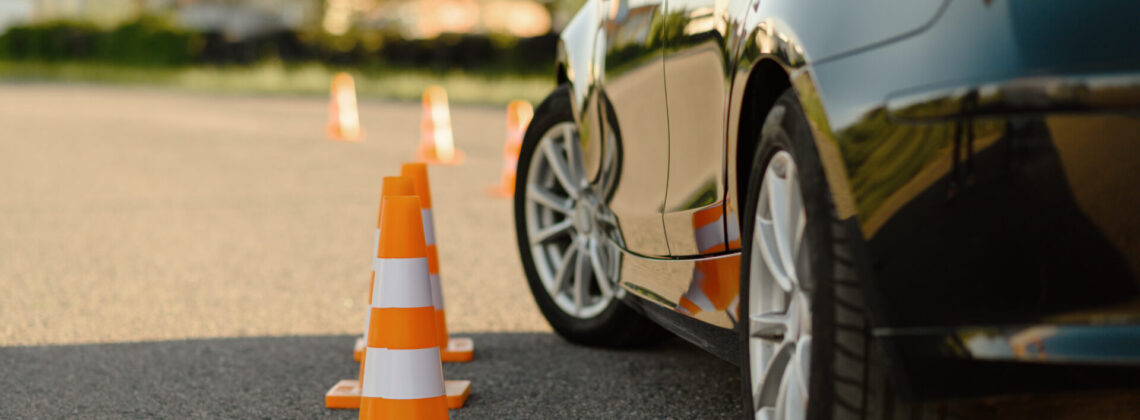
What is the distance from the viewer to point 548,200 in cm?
489

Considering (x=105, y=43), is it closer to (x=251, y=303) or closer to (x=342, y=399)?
(x=251, y=303)

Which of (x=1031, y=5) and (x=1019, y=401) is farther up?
(x=1031, y=5)

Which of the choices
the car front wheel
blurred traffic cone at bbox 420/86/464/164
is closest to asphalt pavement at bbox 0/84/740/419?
blurred traffic cone at bbox 420/86/464/164

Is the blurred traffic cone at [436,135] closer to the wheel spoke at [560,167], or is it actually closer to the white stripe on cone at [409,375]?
the wheel spoke at [560,167]

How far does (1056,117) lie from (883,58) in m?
0.31

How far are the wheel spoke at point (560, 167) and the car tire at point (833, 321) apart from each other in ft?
7.22

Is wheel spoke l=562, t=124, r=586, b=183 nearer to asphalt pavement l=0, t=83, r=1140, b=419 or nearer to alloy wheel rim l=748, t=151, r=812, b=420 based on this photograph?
asphalt pavement l=0, t=83, r=1140, b=419

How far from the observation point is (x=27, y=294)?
6.24 metres

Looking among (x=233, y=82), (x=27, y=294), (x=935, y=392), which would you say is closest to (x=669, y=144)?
(x=935, y=392)

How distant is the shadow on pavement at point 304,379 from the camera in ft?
12.8

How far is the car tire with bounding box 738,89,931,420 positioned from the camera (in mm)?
2215

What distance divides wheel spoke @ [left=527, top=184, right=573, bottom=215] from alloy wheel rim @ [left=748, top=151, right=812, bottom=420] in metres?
1.95

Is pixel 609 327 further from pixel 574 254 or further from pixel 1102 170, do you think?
pixel 1102 170

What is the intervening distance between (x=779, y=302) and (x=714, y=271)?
469mm
